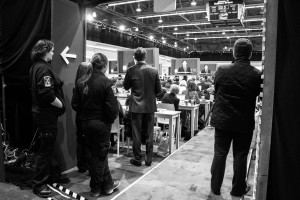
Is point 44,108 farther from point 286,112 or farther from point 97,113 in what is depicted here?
point 286,112

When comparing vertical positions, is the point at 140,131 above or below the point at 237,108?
below

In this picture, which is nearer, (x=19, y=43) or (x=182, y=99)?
(x=19, y=43)

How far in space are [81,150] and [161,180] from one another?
1210 millimetres

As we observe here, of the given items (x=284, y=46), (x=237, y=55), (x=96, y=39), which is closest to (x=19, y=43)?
(x=237, y=55)

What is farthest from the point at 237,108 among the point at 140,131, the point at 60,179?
the point at 60,179

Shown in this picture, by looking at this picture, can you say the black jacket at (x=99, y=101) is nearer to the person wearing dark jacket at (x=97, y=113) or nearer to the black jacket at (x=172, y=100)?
the person wearing dark jacket at (x=97, y=113)

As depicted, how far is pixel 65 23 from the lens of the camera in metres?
3.69

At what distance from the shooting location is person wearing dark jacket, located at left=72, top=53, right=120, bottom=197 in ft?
9.66

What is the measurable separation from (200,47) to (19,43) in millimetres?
24818

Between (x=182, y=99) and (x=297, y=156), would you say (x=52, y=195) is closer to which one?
(x=297, y=156)

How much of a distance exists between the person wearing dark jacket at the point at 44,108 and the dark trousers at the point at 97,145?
39 centimetres

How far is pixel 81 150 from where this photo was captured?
3.72m

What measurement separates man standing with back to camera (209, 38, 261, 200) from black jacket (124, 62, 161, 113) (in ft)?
5.04

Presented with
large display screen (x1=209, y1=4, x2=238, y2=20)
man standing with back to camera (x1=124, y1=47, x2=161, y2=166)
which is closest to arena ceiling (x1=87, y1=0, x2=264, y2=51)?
large display screen (x1=209, y1=4, x2=238, y2=20)
